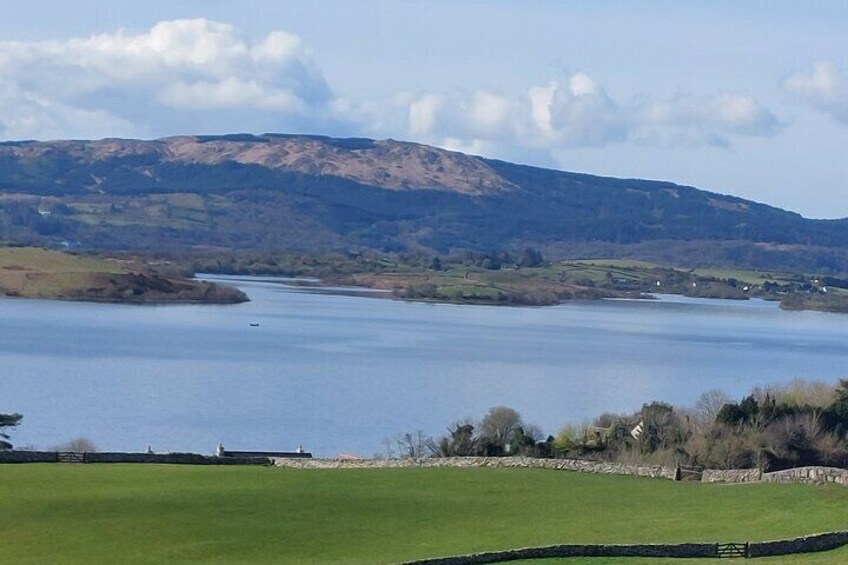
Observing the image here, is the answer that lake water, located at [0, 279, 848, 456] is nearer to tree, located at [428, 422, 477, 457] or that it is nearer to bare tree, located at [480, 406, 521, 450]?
bare tree, located at [480, 406, 521, 450]

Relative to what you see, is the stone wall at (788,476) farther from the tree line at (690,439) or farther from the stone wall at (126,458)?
the tree line at (690,439)

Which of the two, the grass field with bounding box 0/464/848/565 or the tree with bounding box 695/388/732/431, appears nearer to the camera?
the grass field with bounding box 0/464/848/565

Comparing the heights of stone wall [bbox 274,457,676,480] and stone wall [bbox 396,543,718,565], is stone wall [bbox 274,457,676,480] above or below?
below

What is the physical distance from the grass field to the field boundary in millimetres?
447

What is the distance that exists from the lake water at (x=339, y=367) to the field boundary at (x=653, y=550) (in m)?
27.8

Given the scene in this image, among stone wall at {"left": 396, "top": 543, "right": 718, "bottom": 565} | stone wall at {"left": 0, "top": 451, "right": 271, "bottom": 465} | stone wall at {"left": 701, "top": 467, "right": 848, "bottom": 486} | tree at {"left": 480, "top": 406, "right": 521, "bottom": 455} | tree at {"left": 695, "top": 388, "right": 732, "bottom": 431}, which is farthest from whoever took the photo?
tree at {"left": 695, "top": 388, "right": 732, "bottom": 431}

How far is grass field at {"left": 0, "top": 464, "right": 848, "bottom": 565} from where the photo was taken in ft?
71.3

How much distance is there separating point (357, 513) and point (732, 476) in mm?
7937

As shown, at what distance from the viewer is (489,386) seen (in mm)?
74750

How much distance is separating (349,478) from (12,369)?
161 feet

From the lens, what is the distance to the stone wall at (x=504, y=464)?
30.3 meters

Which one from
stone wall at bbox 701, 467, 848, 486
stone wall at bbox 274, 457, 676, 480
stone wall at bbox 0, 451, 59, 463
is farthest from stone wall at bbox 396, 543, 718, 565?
stone wall at bbox 0, 451, 59, 463

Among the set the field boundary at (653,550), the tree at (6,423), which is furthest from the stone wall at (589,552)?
the tree at (6,423)

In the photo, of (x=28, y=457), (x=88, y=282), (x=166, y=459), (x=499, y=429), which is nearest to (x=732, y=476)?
(x=166, y=459)
